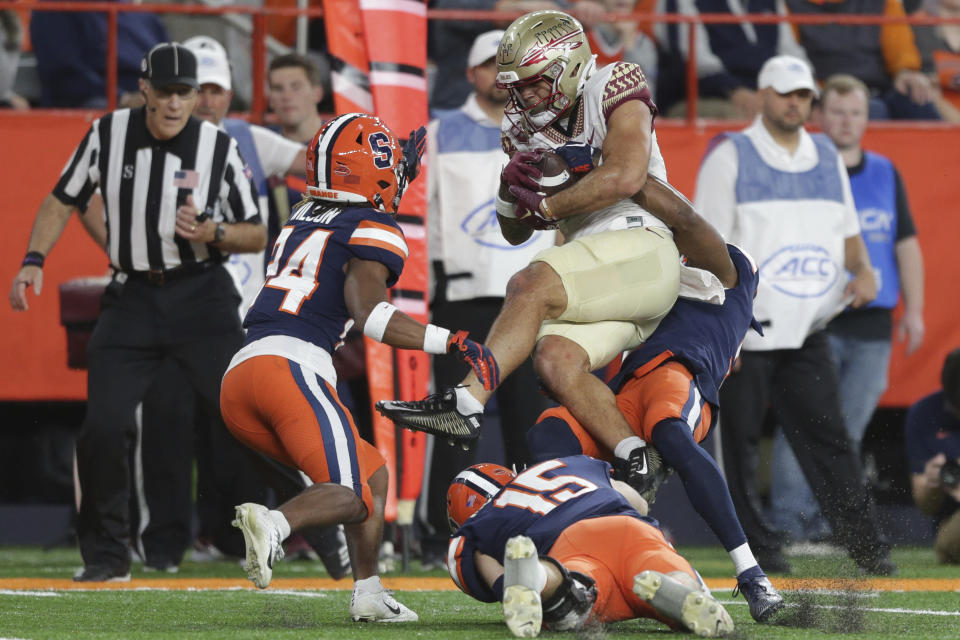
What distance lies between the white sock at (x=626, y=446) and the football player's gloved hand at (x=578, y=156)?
83 cm

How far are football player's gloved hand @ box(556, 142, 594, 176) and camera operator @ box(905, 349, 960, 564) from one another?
3023mm

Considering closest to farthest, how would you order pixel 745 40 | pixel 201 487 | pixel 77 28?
1. pixel 201 487
2. pixel 77 28
3. pixel 745 40

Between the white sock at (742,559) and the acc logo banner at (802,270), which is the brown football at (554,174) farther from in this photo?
the acc logo banner at (802,270)

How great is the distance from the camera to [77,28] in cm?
772

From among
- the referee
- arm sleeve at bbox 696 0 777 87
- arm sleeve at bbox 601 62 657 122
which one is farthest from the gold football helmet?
arm sleeve at bbox 696 0 777 87

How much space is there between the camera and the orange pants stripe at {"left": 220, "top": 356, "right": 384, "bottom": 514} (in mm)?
4188

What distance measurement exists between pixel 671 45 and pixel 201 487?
3635 mm

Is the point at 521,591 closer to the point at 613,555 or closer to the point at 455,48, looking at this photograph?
the point at 613,555

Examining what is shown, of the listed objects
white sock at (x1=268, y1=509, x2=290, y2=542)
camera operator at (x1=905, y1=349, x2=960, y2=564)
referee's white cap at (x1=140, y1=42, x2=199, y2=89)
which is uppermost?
referee's white cap at (x1=140, y1=42, x2=199, y2=89)

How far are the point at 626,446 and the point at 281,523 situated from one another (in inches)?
42.8

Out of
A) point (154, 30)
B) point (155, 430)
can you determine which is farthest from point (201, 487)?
point (154, 30)

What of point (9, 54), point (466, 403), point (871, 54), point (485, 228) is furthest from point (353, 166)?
point (871, 54)

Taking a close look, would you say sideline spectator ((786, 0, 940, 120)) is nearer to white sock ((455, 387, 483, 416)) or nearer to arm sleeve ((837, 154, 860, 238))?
arm sleeve ((837, 154, 860, 238))

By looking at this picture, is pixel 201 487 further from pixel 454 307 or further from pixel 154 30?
pixel 154 30
